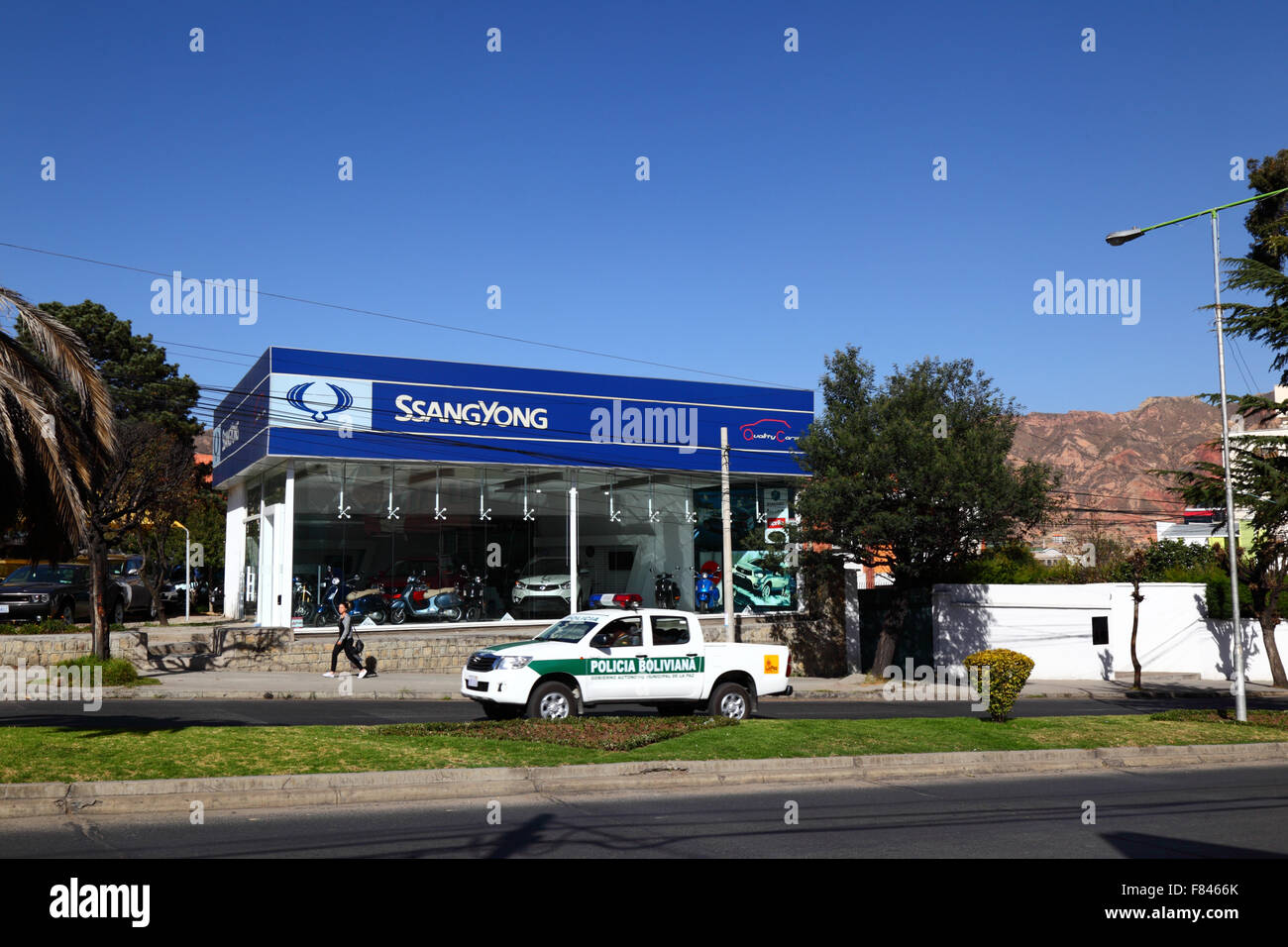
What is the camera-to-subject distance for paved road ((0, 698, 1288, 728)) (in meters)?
14.8

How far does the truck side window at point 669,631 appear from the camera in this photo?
659 inches

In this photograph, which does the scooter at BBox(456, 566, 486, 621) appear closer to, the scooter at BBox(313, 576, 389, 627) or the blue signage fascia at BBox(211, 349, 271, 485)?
the scooter at BBox(313, 576, 389, 627)

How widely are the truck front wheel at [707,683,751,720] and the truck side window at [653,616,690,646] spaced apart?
1.00 meters

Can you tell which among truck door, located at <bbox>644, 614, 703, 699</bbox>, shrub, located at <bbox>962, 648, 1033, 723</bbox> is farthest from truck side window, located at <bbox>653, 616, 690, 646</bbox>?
shrub, located at <bbox>962, 648, 1033, 723</bbox>

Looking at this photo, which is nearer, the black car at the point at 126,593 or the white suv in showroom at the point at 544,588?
the white suv in showroom at the point at 544,588

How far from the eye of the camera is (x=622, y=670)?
16344 mm

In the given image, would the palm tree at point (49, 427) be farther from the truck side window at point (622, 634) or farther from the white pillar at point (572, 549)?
the white pillar at point (572, 549)

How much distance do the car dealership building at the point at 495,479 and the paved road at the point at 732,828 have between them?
62.5ft

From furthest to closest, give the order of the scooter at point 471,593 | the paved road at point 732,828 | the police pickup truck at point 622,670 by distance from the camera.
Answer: the scooter at point 471,593 < the police pickup truck at point 622,670 < the paved road at point 732,828

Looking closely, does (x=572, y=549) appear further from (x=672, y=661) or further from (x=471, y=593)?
(x=672, y=661)

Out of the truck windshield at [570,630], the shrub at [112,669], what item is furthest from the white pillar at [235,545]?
the truck windshield at [570,630]

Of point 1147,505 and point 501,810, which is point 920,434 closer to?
point 501,810

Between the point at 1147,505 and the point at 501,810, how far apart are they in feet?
433
